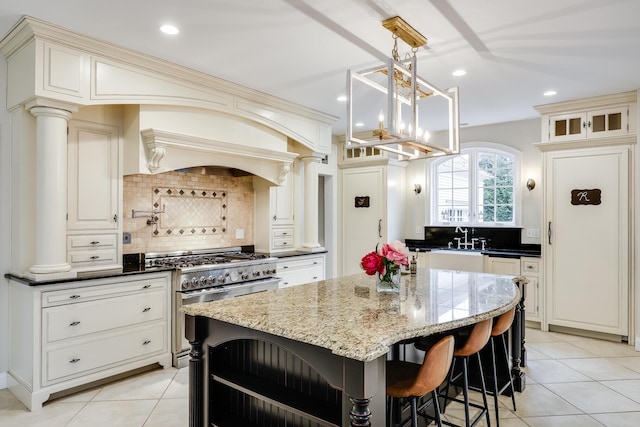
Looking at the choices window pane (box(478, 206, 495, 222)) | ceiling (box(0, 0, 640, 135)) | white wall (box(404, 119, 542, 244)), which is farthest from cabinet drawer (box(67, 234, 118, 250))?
window pane (box(478, 206, 495, 222))

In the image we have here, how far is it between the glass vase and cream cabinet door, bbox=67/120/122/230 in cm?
241

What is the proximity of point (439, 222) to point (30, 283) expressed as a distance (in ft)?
17.3

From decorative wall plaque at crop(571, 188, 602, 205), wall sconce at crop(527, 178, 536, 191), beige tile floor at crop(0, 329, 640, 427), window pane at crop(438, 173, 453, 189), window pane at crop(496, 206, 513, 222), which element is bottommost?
beige tile floor at crop(0, 329, 640, 427)

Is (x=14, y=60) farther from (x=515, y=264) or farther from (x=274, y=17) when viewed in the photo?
(x=515, y=264)

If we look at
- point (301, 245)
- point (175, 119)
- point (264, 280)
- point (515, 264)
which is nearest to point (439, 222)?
point (515, 264)

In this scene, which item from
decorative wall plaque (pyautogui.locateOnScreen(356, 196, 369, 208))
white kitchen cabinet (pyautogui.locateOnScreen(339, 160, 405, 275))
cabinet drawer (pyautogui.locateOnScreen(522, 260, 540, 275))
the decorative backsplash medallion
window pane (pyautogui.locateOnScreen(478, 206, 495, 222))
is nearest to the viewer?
the decorative backsplash medallion

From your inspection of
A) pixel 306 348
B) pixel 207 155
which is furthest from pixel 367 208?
pixel 306 348

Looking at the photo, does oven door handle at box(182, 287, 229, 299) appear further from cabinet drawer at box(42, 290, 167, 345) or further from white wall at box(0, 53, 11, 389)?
white wall at box(0, 53, 11, 389)

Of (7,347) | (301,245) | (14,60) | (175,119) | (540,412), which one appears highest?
(14,60)

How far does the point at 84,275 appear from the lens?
124 inches

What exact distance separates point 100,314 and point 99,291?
0.18 metres

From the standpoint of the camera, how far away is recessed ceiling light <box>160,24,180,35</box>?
9.35 feet

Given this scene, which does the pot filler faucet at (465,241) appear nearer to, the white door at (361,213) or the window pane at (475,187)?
the window pane at (475,187)

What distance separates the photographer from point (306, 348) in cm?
167
